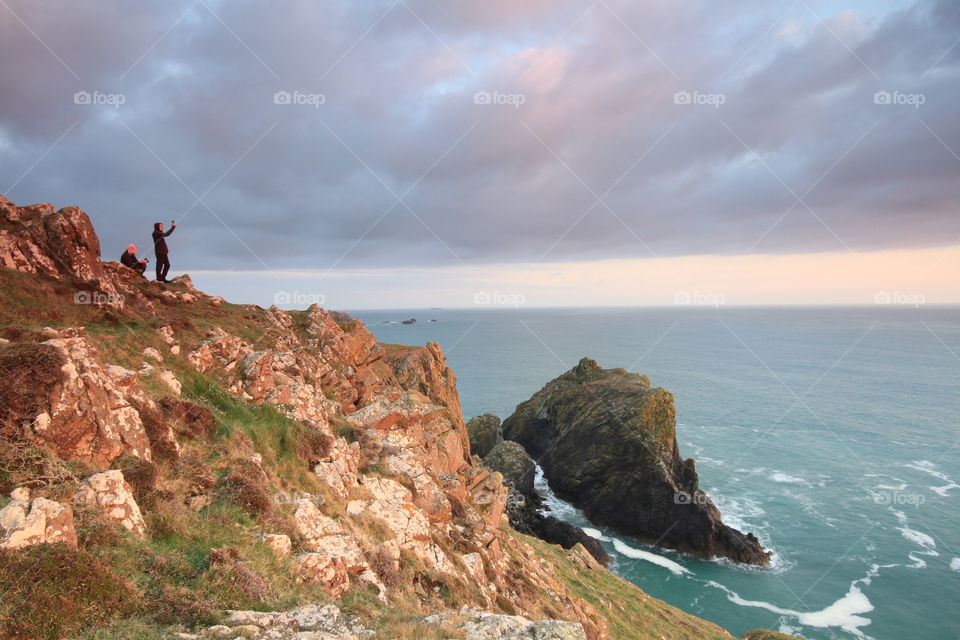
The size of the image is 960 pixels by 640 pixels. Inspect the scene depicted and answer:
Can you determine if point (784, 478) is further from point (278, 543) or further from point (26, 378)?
point (26, 378)

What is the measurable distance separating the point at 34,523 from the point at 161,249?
21.3 meters

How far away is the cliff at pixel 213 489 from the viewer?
25.1 feet

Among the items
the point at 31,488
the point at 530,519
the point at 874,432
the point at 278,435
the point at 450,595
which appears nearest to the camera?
the point at 31,488

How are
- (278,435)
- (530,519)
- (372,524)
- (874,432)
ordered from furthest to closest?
(874,432)
(530,519)
(278,435)
(372,524)

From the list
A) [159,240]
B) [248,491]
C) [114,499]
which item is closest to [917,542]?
[248,491]

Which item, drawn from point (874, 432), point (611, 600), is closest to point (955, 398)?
point (874, 432)

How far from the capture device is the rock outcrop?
4669 centimetres

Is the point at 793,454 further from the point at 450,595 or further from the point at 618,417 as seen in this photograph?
the point at 450,595

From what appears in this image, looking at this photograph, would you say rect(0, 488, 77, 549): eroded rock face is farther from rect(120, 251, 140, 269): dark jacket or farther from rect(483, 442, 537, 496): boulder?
rect(483, 442, 537, 496): boulder

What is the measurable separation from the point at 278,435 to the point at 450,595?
8.28m

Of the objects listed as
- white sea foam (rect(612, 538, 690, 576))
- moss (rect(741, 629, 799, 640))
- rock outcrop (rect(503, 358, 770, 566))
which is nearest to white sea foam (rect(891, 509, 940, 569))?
rock outcrop (rect(503, 358, 770, 566))

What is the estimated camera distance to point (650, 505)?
49844 mm

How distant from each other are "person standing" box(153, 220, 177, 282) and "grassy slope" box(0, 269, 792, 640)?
8.46ft

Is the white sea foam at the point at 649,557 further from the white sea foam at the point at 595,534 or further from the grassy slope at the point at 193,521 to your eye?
the grassy slope at the point at 193,521
